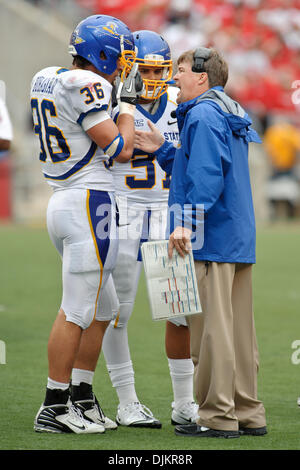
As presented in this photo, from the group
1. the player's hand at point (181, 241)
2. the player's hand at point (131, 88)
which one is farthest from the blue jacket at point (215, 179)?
the player's hand at point (131, 88)

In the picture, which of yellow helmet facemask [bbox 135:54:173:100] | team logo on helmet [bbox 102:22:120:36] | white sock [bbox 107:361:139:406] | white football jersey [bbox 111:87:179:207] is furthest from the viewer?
white football jersey [bbox 111:87:179:207]

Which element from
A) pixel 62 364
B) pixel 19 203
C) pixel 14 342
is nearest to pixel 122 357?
pixel 62 364

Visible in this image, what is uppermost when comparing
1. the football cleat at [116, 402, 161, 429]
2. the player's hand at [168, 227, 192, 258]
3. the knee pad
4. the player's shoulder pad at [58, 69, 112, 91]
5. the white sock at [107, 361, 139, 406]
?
the player's shoulder pad at [58, 69, 112, 91]

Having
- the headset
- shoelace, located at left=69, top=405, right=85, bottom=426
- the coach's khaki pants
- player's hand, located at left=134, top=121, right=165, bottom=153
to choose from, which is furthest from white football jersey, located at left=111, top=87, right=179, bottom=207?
shoelace, located at left=69, top=405, right=85, bottom=426

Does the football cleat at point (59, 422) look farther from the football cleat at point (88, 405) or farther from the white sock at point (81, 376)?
the white sock at point (81, 376)

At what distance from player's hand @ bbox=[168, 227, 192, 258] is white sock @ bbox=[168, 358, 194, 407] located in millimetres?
933

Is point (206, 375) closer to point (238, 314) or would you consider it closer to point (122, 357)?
point (238, 314)

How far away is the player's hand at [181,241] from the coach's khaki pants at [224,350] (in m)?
0.15

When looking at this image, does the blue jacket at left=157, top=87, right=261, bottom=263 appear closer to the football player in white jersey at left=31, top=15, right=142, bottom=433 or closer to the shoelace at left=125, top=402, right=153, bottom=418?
the football player in white jersey at left=31, top=15, right=142, bottom=433

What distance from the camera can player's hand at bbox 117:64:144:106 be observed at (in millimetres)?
4574

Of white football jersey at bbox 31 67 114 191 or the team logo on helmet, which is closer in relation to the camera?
white football jersey at bbox 31 67 114 191

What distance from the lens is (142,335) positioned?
25.4 ft

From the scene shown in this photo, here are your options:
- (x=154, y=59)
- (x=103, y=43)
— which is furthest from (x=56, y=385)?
(x=154, y=59)

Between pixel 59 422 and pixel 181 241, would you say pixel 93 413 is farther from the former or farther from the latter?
pixel 181 241
